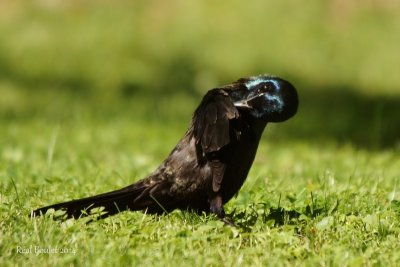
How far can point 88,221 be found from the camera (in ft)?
16.4

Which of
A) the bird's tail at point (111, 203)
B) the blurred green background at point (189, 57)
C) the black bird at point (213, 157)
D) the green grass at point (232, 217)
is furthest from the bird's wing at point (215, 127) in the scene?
the blurred green background at point (189, 57)

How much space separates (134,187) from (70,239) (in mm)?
894

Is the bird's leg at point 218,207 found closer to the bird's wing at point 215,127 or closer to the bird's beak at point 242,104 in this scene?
the bird's wing at point 215,127

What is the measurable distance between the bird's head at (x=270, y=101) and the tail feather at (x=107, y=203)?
0.79 meters

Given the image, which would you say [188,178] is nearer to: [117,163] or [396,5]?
[117,163]

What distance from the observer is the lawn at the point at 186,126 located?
4.50 m

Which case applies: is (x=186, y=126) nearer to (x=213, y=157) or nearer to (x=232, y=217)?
(x=232, y=217)

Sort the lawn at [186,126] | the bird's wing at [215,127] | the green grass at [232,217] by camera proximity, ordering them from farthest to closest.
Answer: the bird's wing at [215,127] < the lawn at [186,126] < the green grass at [232,217]

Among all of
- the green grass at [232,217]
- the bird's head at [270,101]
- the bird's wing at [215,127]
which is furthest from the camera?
the bird's head at [270,101]

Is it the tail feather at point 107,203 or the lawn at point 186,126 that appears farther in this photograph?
the tail feather at point 107,203

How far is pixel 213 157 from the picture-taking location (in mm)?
4973

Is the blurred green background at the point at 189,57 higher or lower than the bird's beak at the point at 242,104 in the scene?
lower

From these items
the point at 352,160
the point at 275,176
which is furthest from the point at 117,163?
the point at 352,160

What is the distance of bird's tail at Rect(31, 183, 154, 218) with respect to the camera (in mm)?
4996
